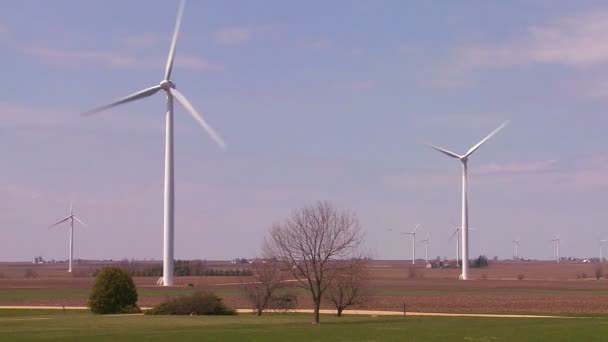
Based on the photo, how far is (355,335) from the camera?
1718 inches

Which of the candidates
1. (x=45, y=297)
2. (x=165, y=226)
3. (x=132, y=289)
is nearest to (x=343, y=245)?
(x=132, y=289)

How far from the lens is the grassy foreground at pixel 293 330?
41.7 m

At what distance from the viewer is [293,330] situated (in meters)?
47.9

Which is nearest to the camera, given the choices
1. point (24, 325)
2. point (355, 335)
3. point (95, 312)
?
point (355, 335)

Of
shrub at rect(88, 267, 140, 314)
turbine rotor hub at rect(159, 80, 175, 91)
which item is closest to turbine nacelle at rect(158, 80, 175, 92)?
turbine rotor hub at rect(159, 80, 175, 91)

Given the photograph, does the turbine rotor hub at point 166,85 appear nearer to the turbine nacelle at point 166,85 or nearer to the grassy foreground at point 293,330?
the turbine nacelle at point 166,85

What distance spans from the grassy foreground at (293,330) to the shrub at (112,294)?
523 inches

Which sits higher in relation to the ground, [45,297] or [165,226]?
[165,226]

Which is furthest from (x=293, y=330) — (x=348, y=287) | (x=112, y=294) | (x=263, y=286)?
(x=112, y=294)

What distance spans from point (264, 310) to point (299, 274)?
16.3 meters

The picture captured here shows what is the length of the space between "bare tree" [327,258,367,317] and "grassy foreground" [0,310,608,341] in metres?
11.8

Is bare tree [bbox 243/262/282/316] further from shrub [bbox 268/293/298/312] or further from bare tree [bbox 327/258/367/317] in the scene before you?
bare tree [bbox 327/258/367/317]

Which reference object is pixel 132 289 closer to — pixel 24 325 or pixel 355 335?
pixel 24 325

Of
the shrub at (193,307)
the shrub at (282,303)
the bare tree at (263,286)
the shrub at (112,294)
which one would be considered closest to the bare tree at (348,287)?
the shrub at (282,303)
